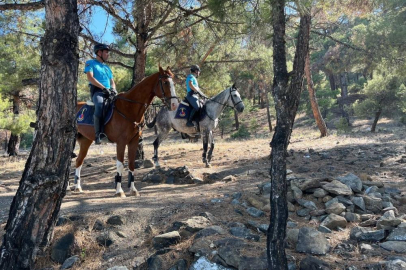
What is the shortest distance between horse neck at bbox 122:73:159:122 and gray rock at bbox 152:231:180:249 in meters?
3.07

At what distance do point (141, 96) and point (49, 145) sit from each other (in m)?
3.32

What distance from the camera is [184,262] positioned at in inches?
143

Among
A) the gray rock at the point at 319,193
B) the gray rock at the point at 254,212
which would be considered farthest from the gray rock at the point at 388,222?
the gray rock at the point at 254,212

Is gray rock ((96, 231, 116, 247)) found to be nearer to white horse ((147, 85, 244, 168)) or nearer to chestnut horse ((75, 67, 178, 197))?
chestnut horse ((75, 67, 178, 197))

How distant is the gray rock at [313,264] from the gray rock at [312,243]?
34cm

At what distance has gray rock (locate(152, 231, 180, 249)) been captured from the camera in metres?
4.01

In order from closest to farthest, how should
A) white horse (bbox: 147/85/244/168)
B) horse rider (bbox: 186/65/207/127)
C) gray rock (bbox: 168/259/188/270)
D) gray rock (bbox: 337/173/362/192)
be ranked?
gray rock (bbox: 168/259/188/270)
gray rock (bbox: 337/173/362/192)
horse rider (bbox: 186/65/207/127)
white horse (bbox: 147/85/244/168)

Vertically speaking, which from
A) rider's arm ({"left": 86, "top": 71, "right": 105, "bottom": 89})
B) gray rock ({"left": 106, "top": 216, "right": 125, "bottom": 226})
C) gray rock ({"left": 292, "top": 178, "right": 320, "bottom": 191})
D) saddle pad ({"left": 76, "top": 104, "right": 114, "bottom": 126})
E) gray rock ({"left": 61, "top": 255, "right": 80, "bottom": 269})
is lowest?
gray rock ({"left": 61, "top": 255, "right": 80, "bottom": 269})

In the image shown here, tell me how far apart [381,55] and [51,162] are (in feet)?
40.1

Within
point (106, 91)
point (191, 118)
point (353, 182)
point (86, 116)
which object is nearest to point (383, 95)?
point (191, 118)

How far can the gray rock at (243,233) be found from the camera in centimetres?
403

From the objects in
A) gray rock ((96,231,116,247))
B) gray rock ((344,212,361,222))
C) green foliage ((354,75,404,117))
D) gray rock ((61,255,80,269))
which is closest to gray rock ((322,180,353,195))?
gray rock ((344,212,361,222))

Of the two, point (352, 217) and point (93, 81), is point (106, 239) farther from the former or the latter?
point (352, 217)

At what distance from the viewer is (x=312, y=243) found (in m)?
3.77
